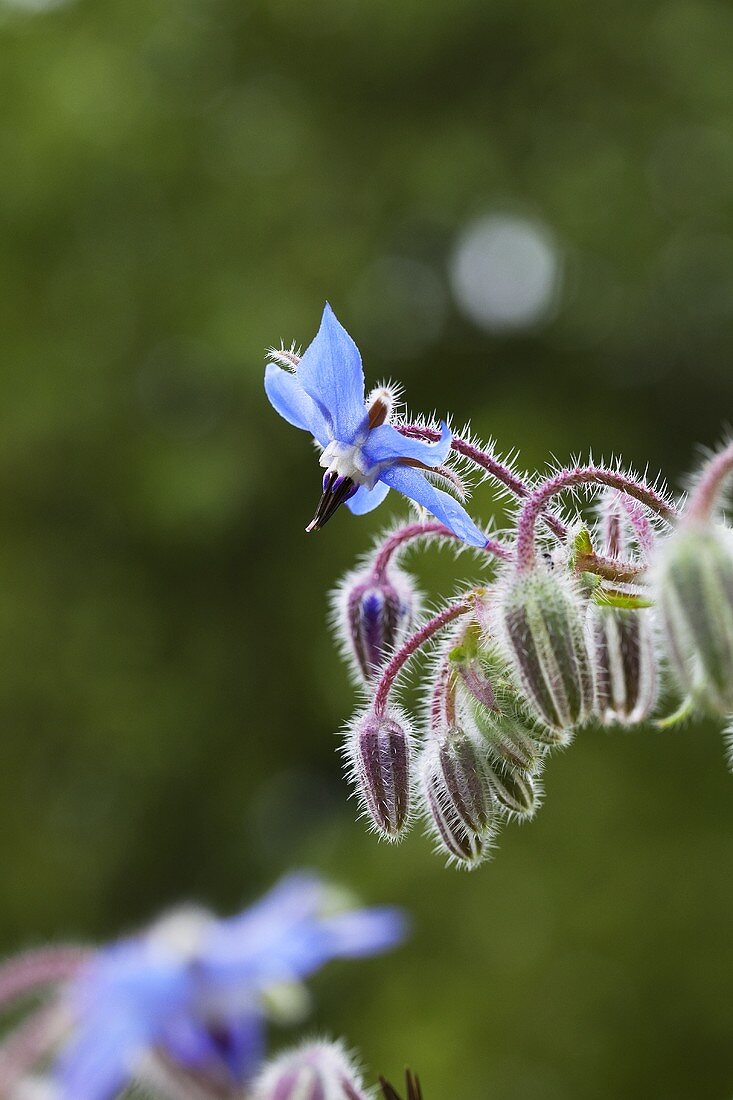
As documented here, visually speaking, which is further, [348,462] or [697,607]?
[348,462]

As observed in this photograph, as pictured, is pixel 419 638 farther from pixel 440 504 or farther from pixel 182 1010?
pixel 182 1010

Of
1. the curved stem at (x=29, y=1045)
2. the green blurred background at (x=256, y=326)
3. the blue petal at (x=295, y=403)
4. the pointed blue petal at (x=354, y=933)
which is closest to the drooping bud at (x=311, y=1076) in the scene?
the curved stem at (x=29, y=1045)

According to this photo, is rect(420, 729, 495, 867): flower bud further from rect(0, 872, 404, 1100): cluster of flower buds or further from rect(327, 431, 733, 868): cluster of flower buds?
rect(0, 872, 404, 1100): cluster of flower buds

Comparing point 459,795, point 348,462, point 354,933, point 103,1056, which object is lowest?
point 103,1056

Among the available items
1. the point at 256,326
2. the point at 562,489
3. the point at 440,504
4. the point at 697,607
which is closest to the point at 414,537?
the point at 440,504

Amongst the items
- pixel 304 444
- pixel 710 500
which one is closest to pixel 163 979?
pixel 710 500

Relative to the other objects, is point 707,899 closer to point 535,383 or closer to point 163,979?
point 535,383
